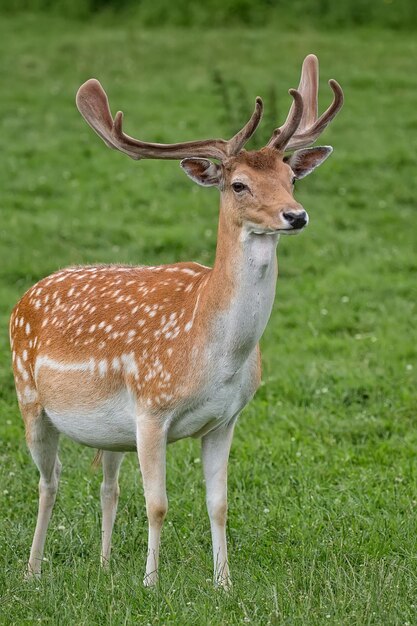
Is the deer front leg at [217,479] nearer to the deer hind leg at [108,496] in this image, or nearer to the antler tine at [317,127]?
the deer hind leg at [108,496]

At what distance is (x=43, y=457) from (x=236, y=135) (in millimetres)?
1822

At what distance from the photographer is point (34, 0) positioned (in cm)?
1959

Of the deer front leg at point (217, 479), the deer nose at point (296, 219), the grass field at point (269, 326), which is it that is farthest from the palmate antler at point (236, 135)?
the grass field at point (269, 326)

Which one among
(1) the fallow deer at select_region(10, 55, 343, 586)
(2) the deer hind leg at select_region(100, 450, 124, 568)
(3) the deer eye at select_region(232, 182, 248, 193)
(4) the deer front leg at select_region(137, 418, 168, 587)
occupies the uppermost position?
(3) the deer eye at select_region(232, 182, 248, 193)

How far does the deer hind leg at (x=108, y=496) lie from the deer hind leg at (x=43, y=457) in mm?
238

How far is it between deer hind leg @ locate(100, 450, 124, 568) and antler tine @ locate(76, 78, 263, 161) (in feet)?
4.90

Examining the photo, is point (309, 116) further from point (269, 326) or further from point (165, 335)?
point (269, 326)

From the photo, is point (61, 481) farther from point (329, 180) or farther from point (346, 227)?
point (329, 180)

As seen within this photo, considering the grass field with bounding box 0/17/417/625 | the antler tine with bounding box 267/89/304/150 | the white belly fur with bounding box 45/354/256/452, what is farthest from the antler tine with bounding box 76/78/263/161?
the grass field with bounding box 0/17/417/625

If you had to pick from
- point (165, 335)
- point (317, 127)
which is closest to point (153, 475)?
point (165, 335)

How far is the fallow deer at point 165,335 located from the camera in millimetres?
4707

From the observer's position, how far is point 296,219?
4387mm

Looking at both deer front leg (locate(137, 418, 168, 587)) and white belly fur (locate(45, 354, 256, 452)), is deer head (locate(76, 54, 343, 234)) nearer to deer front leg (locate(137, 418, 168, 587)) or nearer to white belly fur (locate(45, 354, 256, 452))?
white belly fur (locate(45, 354, 256, 452))

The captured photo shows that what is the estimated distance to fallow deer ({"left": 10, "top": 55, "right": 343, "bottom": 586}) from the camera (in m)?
4.71
